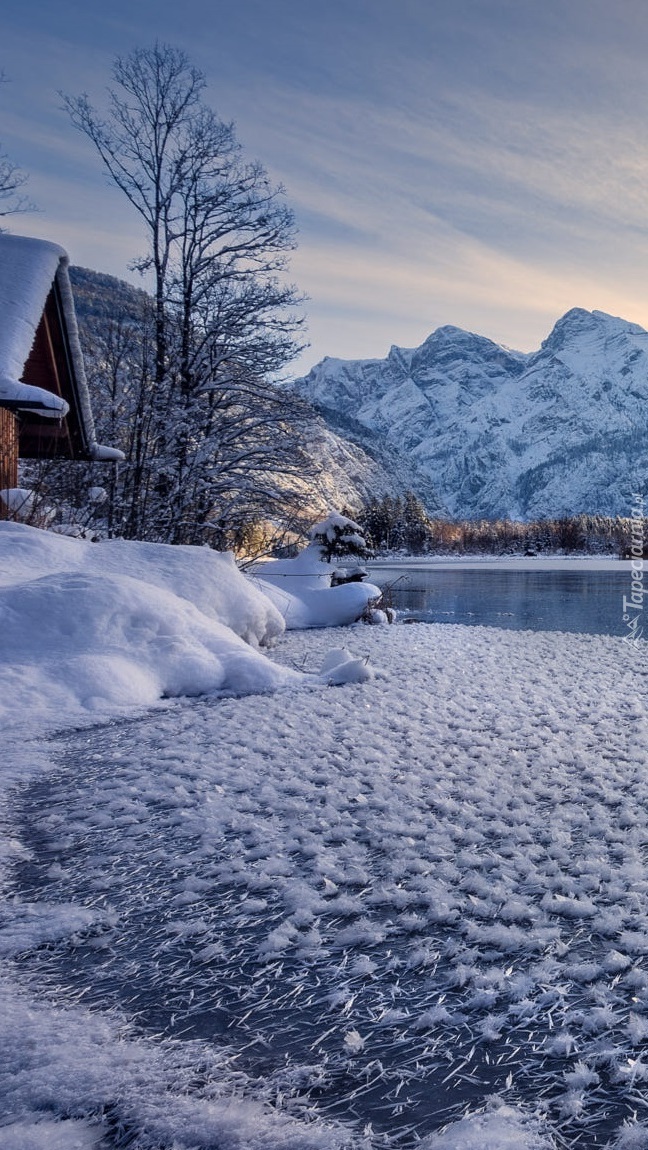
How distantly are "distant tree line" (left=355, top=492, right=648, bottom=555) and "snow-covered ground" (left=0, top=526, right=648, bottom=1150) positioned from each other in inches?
3542

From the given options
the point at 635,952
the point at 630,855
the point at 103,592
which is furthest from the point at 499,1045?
the point at 103,592

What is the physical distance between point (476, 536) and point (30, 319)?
12790 cm

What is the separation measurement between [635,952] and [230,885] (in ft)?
4.50

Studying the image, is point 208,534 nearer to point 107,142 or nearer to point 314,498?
point 314,498

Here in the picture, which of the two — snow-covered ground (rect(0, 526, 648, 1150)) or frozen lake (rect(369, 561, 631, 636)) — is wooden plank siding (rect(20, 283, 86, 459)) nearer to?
frozen lake (rect(369, 561, 631, 636))

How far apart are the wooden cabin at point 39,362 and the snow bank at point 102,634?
3175 mm

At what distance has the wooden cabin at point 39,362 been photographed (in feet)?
33.1

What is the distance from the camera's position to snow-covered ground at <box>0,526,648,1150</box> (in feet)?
Result: 4.42

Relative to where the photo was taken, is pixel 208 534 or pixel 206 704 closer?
pixel 206 704

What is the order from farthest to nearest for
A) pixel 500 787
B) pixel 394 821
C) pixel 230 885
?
pixel 500 787 → pixel 394 821 → pixel 230 885

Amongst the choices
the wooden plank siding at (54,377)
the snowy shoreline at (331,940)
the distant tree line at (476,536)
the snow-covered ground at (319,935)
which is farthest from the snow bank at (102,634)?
the distant tree line at (476,536)

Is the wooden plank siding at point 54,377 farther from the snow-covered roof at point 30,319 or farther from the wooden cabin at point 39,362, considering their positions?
the snow-covered roof at point 30,319

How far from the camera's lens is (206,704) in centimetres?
551

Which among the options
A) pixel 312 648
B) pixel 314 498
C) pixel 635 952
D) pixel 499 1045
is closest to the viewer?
pixel 499 1045
